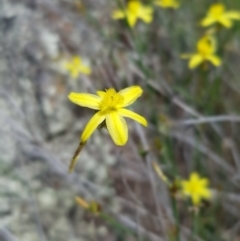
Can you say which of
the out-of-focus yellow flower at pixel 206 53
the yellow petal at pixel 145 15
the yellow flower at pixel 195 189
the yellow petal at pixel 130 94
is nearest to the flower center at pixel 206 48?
the out-of-focus yellow flower at pixel 206 53

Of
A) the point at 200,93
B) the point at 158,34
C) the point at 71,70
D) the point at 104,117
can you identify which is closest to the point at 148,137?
the point at 200,93

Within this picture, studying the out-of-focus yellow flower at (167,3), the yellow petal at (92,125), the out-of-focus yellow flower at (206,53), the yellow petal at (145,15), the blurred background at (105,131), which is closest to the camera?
the yellow petal at (92,125)

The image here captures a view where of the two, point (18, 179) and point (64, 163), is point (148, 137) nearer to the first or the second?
point (64, 163)

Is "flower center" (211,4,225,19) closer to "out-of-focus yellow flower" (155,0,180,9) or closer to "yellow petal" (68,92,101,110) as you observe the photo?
"out-of-focus yellow flower" (155,0,180,9)

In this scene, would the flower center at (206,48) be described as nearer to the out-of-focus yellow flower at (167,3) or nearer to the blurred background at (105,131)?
the blurred background at (105,131)

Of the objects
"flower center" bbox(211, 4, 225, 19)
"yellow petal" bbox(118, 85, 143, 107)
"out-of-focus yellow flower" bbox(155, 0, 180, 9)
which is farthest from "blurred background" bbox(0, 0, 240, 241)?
"yellow petal" bbox(118, 85, 143, 107)

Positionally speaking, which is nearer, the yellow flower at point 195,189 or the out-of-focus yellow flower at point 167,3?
the yellow flower at point 195,189
